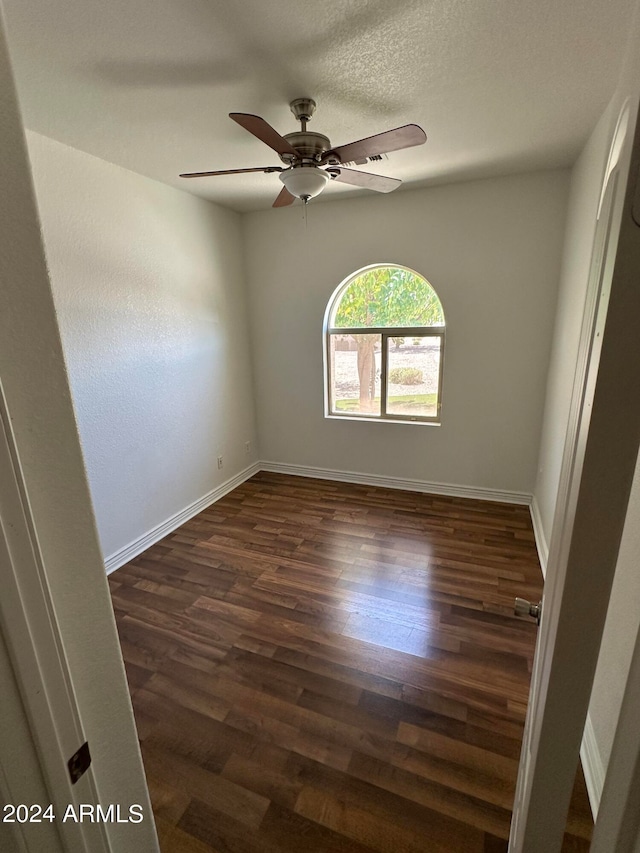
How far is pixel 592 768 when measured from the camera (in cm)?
136

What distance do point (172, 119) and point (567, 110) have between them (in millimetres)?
2031

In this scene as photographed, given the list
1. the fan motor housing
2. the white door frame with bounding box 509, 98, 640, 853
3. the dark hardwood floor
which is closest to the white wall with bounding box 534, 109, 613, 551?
the dark hardwood floor

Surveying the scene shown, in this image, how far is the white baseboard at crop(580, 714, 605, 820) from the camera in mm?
1278

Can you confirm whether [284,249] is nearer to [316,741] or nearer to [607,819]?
[316,741]

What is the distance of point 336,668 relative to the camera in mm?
1860

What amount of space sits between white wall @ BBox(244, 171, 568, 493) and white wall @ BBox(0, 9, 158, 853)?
10.6 feet

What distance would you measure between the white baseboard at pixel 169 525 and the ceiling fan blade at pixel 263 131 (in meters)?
2.37

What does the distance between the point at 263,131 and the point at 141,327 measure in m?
1.72

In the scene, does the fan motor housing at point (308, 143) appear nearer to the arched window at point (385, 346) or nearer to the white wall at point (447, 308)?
the white wall at point (447, 308)

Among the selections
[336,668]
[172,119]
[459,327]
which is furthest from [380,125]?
[336,668]

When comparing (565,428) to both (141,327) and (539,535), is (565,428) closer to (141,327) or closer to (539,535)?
(539,535)

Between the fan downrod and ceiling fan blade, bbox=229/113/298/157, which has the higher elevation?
the fan downrod

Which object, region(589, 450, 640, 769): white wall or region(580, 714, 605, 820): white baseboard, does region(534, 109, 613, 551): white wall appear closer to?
region(589, 450, 640, 769): white wall

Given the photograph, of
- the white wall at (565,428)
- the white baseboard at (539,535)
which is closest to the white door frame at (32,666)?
the white wall at (565,428)
